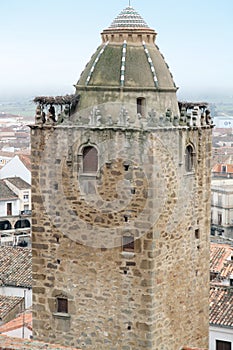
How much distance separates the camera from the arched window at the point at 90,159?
13719mm

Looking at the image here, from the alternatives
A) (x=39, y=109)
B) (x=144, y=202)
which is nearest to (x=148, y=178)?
(x=144, y=202)

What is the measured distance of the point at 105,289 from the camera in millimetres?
13961

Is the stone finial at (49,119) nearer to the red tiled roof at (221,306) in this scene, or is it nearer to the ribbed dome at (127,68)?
the ribbed dome at (127,68)

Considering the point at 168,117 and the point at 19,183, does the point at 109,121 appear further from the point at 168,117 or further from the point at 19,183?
the point at 19,183

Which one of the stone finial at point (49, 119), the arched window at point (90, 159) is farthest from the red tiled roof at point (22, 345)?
the stone finial at point (49, 119)

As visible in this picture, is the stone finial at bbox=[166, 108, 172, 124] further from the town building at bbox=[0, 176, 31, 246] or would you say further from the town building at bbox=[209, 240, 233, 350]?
the town building at bbox=[0, 176, 31, 246]

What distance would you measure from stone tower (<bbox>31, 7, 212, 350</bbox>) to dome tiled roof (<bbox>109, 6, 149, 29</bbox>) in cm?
2

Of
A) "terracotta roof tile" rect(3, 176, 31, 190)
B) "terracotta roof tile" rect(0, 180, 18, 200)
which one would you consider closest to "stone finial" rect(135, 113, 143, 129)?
"terracotta roof tile" rect(0, 180, 18, 200)

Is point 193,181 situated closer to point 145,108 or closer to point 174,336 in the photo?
point 145,108

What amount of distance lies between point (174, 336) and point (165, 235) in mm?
1946

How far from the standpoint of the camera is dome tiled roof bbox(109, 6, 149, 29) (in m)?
13.9

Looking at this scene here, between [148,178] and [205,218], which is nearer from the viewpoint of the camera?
[148,178]

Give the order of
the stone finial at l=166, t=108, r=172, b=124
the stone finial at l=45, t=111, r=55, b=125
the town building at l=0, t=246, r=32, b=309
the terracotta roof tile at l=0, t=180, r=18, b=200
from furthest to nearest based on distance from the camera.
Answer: the terracotta roof tile at l=0, t=180, r=18, b=200
the town building at l=0, t=246, r=32, b=309
the stone finial at l=45, t=111, r=55, b=125
the stone finial at l=166, t=108, r=172, b=124

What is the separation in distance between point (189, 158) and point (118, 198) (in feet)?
5.29
